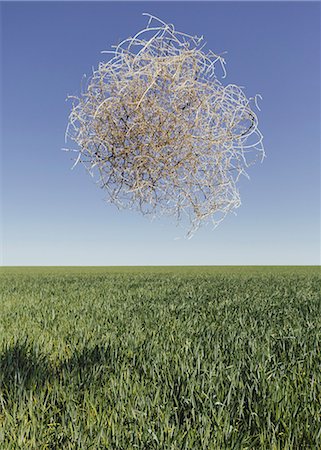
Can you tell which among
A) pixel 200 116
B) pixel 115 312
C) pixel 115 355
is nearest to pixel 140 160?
pixel 200 116

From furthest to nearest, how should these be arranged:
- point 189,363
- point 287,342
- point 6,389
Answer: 1. point 287,342
2. point 189,363
3. point 6,389

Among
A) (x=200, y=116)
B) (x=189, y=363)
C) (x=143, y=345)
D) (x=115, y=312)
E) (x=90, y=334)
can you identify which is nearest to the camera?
(x=189, y=363)

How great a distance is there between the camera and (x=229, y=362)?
3537 millimetres

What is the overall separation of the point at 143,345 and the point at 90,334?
33.7 inches

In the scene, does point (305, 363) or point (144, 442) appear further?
point (305, 363)

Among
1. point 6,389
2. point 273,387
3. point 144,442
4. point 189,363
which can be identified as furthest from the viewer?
point 189,363

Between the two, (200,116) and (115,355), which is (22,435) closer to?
(115,355)

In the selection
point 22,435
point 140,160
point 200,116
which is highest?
point 200,116

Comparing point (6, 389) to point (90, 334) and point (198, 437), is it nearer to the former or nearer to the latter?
point (198, 437)

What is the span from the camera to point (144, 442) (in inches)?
87.3

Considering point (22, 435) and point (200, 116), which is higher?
point (200, 116)

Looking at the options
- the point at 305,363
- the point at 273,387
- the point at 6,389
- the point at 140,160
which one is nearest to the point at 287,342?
the point at 305,363

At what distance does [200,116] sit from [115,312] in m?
3.54

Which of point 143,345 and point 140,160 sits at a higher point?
point 140,160
